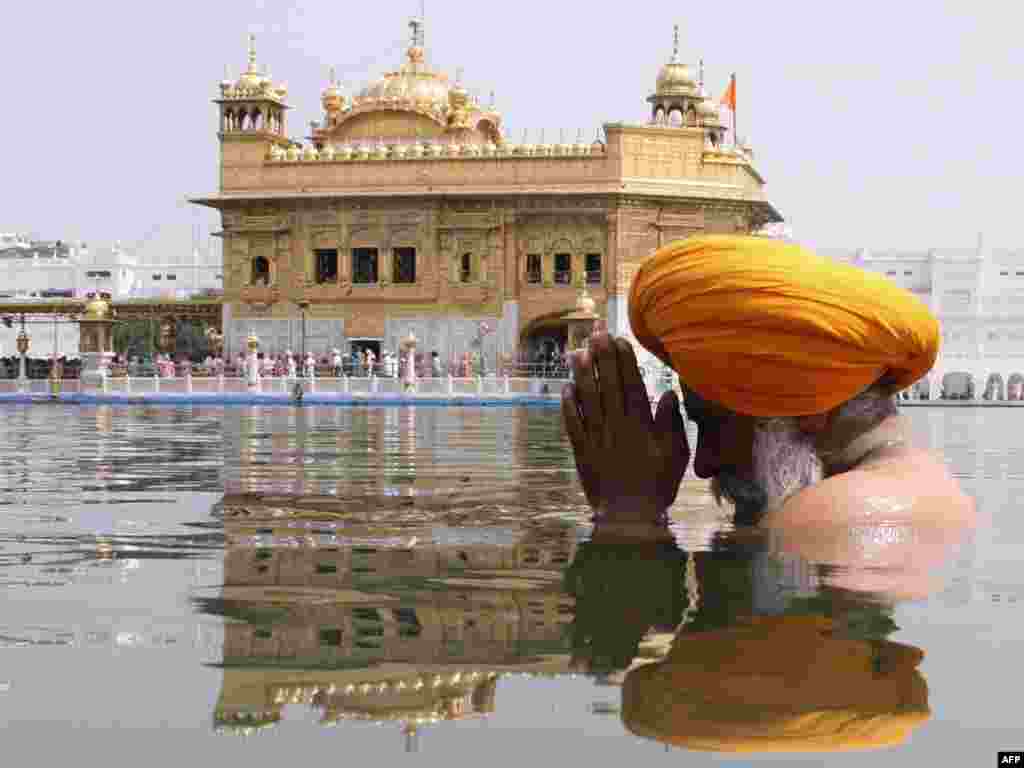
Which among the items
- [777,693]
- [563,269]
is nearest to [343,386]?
[563,269]

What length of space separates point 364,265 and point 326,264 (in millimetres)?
1207

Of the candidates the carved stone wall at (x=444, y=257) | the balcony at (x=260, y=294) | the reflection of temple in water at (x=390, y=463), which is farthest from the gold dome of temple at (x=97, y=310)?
the reflection of temple in water at (x=390, y=463)

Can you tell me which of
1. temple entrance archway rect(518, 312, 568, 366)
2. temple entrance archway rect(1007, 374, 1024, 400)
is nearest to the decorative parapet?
temple entrance archway rect(518, 312, 568, 366)

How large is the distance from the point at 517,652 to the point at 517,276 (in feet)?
135

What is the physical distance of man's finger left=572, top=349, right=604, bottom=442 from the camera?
5.21 meters

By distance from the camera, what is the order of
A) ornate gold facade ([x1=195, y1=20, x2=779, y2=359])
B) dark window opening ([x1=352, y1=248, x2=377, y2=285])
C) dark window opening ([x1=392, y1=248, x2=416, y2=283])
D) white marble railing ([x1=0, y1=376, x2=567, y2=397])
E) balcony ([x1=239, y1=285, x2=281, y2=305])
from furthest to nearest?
balcony ([x1=239, y1=285, x2=281, y2=305])
dark window opening ([x1=352, y1=248, x2=377, y2=285])
dark window opening ([x1=392, y1=248, x2=416, y2=283])
ornate gold facade ([x1=195, y1=20, x2=779, y2=359])
white marble railing ([x1=0, y1=376, x2=567, y2=397])

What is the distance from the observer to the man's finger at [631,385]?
5.14 meters

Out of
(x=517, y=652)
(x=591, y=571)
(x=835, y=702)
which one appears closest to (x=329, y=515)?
(x=591, y=571)

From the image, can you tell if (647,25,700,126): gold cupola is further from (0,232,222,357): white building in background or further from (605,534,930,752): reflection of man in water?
(605,534,930,752): reflection of man in water

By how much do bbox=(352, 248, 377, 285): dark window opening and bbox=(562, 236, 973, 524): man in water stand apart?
131ft

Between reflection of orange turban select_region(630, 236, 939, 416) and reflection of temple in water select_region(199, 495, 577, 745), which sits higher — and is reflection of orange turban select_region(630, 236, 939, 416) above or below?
above

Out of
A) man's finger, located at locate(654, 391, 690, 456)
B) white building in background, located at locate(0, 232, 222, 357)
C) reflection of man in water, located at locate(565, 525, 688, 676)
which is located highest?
white building in background, located at locate(0, 232, 222, 357)

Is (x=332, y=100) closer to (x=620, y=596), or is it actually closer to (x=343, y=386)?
(x=343, y=386)

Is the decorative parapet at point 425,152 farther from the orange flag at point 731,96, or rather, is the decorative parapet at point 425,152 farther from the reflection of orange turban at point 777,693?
the reflection of orange turban at point 777,693
